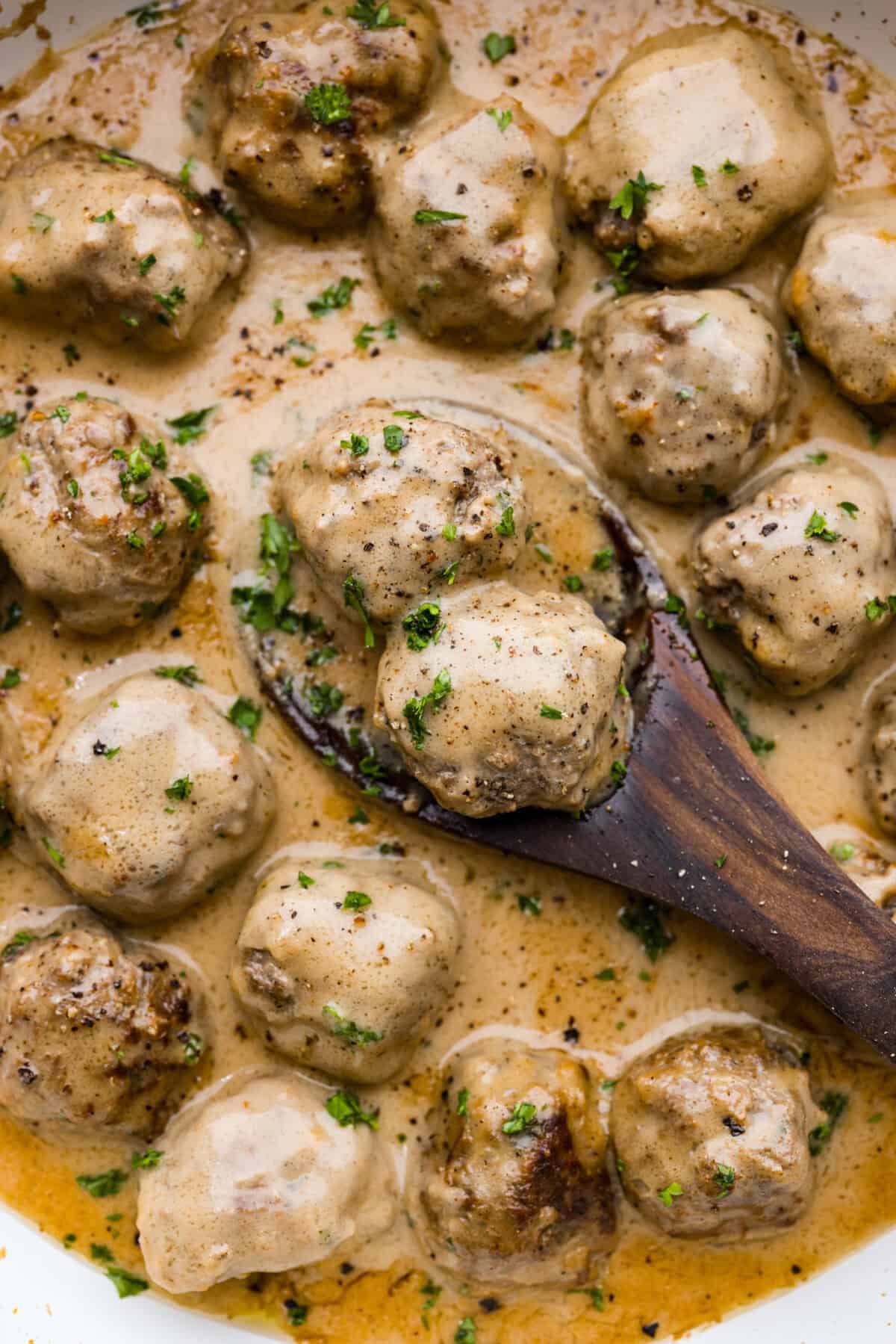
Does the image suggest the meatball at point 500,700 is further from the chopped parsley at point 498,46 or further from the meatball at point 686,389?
the chopped parsley at point 498,46

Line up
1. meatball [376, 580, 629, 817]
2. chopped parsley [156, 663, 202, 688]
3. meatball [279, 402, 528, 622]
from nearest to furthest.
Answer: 1. meatball [376, 580, 629, 817]
2. meatball [279, 402, 528, 622]
3. chopped parsley [156, 663, 202, 688]

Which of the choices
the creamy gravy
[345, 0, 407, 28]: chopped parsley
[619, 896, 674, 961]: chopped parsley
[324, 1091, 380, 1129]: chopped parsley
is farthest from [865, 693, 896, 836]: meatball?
[345, 0, 407, 28]: chopped parsley

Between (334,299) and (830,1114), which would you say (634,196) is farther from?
(830,1114)

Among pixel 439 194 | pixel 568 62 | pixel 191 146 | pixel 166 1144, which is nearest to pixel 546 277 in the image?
pixel 439 194

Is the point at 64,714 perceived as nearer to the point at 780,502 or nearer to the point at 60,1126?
the point at 60,1126

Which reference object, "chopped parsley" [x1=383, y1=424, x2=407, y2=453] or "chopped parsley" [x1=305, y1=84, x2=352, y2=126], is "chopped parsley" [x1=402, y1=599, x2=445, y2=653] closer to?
"chopped parsley" [x1=383, y1=424, x2=407, y2=453]

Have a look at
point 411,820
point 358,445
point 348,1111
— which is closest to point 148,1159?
point 348,1111
